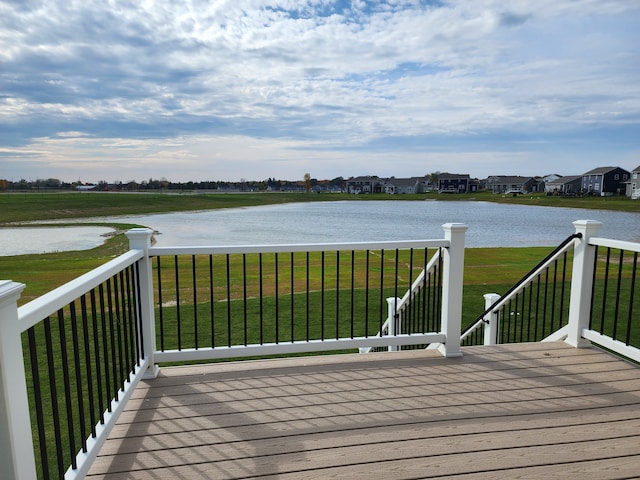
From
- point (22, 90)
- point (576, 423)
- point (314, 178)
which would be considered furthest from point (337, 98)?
point (314, 178)

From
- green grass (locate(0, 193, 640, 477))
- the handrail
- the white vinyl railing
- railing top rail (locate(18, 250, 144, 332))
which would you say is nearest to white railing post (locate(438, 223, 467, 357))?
the white vinyl railing

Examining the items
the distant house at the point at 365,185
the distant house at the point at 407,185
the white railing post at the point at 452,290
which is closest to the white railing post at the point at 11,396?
the white railing post at the point at 452,290

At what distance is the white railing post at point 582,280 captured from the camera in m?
3.55

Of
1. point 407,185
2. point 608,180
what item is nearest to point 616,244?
point 608,180

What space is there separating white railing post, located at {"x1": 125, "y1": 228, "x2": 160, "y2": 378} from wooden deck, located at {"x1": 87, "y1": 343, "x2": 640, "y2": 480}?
24 centimetres

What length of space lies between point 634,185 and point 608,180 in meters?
7.55

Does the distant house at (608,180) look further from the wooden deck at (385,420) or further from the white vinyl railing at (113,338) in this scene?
the wooden deck at (385,420)

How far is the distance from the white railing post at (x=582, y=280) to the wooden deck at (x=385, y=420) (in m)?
0.30

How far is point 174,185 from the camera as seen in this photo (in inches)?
3720

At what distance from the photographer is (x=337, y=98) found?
16203 mm

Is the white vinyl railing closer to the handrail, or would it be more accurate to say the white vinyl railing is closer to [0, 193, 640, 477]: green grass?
[0, 193, 640, 477]: green grass

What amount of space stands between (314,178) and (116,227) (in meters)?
89.3

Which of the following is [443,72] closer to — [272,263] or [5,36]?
[272,263]

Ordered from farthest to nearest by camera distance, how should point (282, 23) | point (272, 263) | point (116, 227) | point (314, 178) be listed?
point (314, 178) → point (116, 227) → point (272, 263) → point (282, 23)
